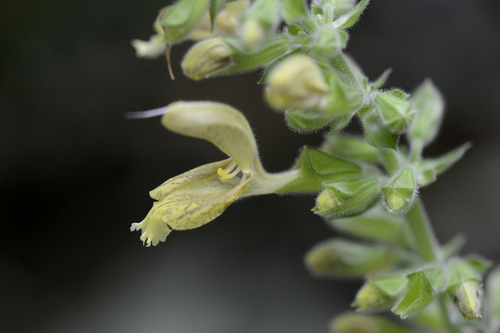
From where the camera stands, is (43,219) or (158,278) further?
(43,219)

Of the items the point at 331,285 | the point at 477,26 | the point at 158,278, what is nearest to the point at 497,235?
the point at 331,285

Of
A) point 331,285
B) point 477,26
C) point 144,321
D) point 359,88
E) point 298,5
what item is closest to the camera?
point 298,5

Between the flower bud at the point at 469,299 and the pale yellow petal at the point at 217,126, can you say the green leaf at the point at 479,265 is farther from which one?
the pale yellow petal at the point at 217,126

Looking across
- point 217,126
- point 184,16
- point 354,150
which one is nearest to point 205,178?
point 217,126

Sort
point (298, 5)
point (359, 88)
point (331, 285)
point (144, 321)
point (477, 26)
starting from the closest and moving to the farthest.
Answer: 1. point (298, 5)
2. point (359, 88)
3. point (144, 321)
4. point (331, 285)
5. point (477, 26)

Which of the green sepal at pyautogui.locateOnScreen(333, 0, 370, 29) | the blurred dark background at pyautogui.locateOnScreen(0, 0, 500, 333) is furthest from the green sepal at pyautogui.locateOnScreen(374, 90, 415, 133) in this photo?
the blurred dark background at pyautogui.locateOnScreen(0, 0, 500, 333)

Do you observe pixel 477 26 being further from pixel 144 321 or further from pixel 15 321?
pixel 15 321
